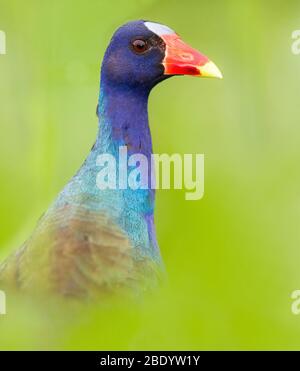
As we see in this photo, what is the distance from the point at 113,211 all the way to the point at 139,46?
1.27 feet

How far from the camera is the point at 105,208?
5.75 feet

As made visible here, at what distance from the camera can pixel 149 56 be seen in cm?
178

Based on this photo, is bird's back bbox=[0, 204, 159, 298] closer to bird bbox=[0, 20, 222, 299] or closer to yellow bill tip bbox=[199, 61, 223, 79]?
bird bbox=[0, 20, 222, 299]

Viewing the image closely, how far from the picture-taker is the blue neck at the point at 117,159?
1.76 meters

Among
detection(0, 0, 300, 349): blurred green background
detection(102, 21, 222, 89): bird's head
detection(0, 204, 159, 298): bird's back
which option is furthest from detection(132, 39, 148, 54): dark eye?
detection(0, 204, 159, 298): bird's back

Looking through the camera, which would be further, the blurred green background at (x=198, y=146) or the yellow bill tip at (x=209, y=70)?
the blurred green background at (x=198, y=146)

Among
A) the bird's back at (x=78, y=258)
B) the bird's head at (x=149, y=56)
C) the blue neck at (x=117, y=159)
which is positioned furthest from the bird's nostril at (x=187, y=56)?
the bird's back at (x=78, y=258)

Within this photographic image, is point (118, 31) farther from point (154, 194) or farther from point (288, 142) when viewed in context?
point (288, 142)

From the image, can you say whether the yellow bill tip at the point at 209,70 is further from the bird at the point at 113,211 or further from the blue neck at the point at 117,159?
the blue neck at the point at 117,159

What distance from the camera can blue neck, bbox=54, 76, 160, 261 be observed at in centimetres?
176

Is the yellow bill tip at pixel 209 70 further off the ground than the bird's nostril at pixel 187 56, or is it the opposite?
the bird's nostril at pixel 187 56

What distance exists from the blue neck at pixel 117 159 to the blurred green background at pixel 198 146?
79mm
